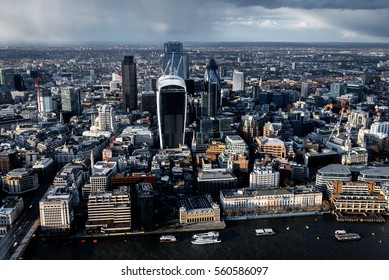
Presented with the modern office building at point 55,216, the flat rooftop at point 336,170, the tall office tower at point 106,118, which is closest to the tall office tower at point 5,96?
the tall office tower at point 106,118

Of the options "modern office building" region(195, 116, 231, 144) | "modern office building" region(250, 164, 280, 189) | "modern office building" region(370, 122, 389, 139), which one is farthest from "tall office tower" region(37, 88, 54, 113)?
"modern office building" region(370, 122, 389, 139)

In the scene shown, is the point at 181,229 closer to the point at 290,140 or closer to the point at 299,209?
the point at 299,209

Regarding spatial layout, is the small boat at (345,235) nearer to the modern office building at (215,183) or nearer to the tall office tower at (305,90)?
the modern office building at (215,183)

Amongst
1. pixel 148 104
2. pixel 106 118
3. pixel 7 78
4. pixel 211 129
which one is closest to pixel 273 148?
pixel 211 129

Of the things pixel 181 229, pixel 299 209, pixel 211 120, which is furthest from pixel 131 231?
pixel 211 120

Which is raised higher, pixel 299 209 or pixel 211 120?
pixel 211 120

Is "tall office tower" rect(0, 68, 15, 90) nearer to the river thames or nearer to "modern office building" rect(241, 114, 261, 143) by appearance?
"modern office building" rect(241, 114, 261, 143)
